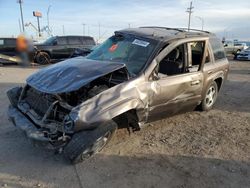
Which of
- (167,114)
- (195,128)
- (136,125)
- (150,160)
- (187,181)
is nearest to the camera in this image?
(187,181)

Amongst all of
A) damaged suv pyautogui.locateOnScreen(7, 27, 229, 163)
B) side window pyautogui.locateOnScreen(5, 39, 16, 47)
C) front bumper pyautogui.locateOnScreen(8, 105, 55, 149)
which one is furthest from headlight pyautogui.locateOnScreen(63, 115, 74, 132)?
side window pyautogui.locateOnScreen(5, 39, 16, 47)

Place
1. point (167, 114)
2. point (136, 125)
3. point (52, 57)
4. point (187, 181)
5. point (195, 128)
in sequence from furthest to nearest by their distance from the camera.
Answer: point (52, 57) < point (195, 128) < point (167, 114) < point (136, 125) < point (187, 181)

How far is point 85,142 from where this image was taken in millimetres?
3805

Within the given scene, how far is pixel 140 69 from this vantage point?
4777 millimetres

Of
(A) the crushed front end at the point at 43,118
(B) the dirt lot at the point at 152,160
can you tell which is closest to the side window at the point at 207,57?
(B) the dirt lot at the point at 152,160

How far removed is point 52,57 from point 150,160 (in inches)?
574

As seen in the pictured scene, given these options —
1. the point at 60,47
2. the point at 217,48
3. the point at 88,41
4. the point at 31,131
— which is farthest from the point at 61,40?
the point at 31,131

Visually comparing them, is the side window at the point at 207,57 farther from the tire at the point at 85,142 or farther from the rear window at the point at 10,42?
the rear window at the point at 10,42

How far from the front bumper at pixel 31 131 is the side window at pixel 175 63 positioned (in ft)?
8.37

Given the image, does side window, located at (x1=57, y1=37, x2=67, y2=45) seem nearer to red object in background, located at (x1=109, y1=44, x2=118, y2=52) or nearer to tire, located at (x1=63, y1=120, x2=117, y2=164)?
red object in background, located at (x1=109, y1=44, x2=118, y2=52)

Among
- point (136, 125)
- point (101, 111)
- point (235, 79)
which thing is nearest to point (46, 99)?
point (101, 111)

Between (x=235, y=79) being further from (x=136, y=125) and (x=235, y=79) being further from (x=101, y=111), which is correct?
(x=101, y=111)

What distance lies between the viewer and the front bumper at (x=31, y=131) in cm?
386

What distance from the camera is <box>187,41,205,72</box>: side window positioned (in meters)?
5.66
